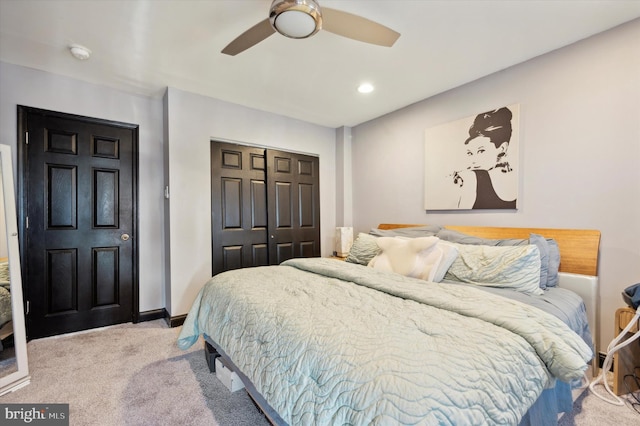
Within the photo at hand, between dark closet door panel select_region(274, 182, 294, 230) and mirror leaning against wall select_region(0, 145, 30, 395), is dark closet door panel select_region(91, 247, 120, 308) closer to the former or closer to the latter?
mirror leaning against wall select_region(0, 145, 30, 395)

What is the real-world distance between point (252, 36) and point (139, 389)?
240cm

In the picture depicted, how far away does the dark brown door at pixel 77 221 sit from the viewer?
270cm

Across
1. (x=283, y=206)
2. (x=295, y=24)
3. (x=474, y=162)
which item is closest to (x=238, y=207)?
(x=283, y=206)

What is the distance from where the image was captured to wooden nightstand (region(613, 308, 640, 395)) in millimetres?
1844

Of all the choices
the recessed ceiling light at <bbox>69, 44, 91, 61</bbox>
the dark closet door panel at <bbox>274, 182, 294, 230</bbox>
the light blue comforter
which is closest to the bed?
the light blue comforter

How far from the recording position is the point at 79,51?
2330 millimetres

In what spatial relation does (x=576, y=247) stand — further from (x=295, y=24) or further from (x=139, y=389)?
(x=139, y=389)

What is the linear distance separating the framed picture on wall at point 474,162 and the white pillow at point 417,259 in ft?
2.94

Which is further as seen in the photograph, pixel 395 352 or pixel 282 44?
pixel 282 44

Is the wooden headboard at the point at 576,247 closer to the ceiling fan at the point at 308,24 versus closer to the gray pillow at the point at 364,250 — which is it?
the gray pillow at the point at 364,250

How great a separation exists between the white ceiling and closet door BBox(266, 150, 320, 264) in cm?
98

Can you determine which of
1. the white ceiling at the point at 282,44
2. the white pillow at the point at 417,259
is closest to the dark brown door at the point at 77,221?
the white ceiling at the point at 282,44

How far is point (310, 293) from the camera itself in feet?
5.77

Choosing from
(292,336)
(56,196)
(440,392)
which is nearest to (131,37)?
(56,196)
